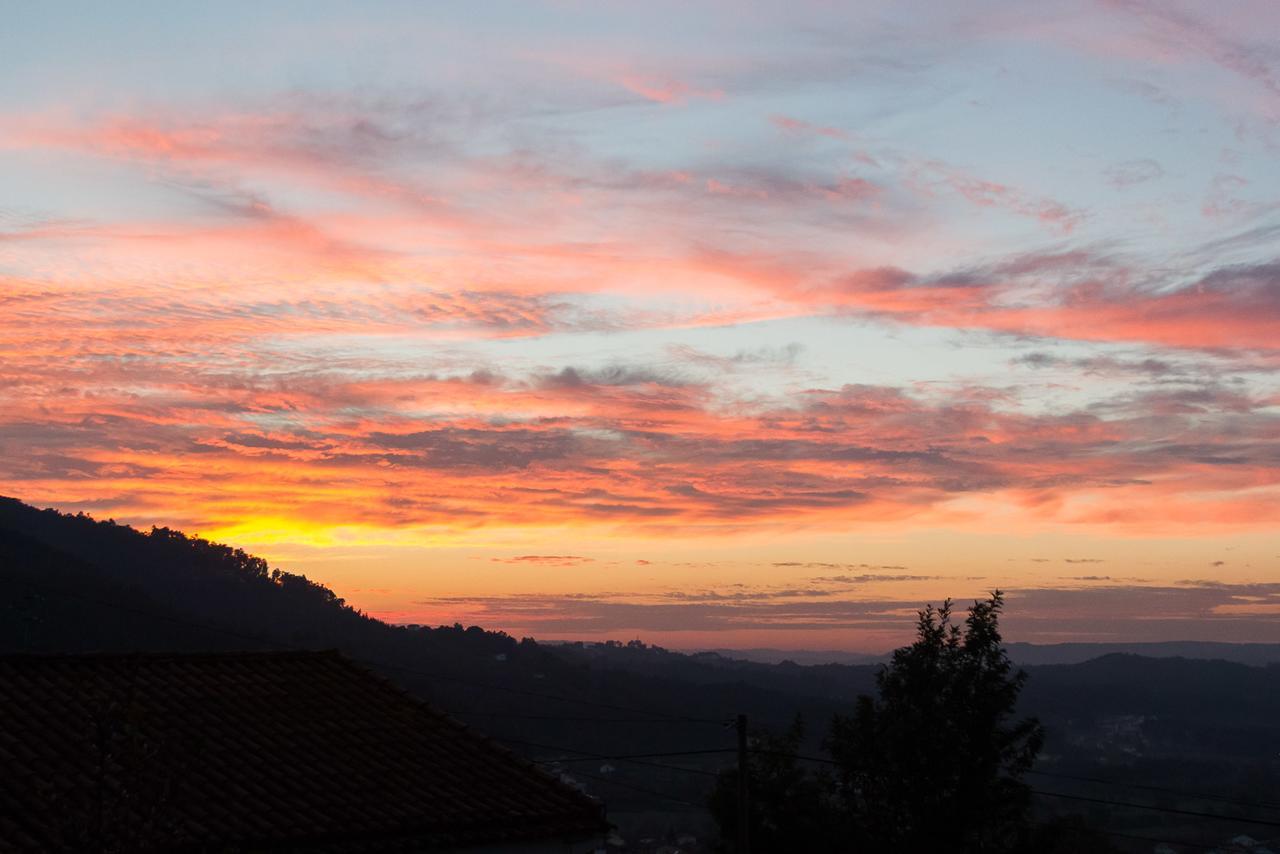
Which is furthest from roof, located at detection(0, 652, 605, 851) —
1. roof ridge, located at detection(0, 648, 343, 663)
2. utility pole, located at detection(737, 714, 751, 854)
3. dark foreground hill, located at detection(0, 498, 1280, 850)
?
dark foreground hill, located at detection(0, 498, 1280, 850)

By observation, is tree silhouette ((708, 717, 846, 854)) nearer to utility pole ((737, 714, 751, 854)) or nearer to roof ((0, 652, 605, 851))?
utility pole ((737, 714, 751, 854))

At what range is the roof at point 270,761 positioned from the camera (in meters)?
18.2

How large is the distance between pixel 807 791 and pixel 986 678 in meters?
5.96

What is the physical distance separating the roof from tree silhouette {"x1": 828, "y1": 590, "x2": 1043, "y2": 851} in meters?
15.0

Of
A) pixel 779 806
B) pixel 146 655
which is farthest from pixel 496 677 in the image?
pixel 146 655

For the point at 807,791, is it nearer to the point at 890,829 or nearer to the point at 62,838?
the point at 890,829

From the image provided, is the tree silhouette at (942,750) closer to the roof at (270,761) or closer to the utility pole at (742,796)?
the utility pole at (742,796)

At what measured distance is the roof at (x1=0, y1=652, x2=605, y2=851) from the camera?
18203 mm

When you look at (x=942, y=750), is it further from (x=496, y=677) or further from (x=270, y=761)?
(x=496, y=677)

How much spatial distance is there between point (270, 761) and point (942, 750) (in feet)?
65.5

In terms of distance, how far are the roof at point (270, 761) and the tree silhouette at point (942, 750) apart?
1498cm

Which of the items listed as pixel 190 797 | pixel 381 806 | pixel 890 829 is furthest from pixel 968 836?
pixel 190 797

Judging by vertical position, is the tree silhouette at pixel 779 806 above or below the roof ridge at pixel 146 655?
below

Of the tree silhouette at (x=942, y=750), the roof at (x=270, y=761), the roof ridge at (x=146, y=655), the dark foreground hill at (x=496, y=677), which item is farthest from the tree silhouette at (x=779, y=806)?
the dark foreground hill at (x=496, y=677)
